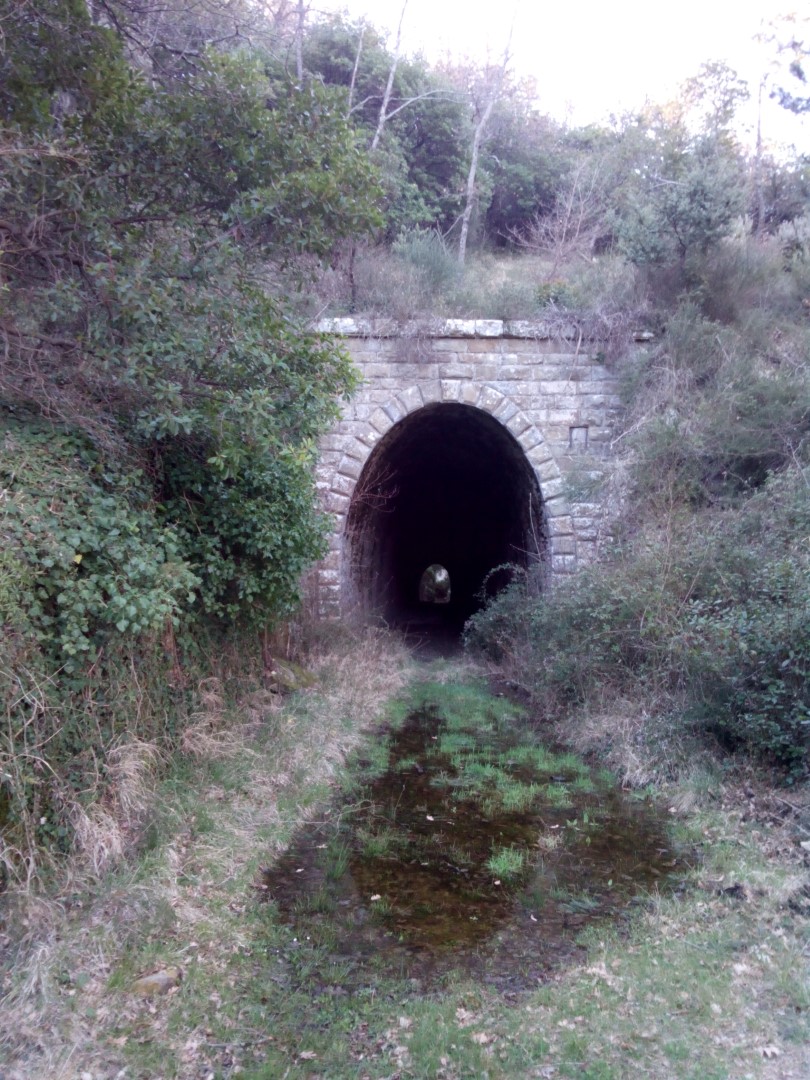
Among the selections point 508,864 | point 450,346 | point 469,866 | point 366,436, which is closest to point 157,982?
point 469,866

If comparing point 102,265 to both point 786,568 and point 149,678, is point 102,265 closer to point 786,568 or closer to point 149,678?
point 149,678

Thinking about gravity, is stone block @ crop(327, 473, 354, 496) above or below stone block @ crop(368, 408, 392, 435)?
below

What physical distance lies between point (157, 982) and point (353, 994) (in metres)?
0.88

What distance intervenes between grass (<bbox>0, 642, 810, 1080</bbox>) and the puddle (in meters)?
0.14

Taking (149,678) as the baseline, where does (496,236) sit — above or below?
above

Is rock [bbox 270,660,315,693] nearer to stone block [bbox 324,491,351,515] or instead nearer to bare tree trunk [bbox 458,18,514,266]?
stone block [bbox 324,491,351,515]

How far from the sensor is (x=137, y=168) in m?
6.21

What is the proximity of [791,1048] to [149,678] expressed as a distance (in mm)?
4047

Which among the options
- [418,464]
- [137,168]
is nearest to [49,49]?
[137,168]

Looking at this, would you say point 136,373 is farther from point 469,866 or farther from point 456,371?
point 456,371

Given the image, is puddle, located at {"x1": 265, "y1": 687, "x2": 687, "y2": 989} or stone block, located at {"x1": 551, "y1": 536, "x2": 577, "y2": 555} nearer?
puddle, located at {"x1": 265, "y1": 687, "x2": 687, "y2": 989}

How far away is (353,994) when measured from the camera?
3.97m

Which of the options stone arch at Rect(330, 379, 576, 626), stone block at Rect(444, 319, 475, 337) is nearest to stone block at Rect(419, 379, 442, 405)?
stone arch at Rect(330, 379, 576, 626)

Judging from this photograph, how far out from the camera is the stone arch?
11711 millimetres
